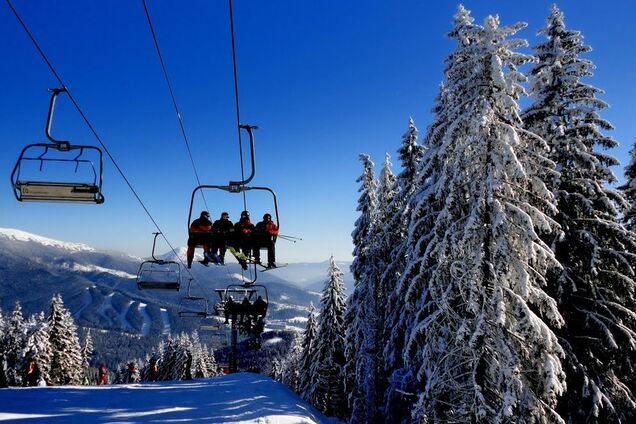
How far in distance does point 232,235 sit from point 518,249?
8709 millimetres

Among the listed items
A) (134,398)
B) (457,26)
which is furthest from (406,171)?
(134,398)

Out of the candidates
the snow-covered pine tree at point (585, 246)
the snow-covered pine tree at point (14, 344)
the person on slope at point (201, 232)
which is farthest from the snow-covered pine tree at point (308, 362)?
the snow-covered pine tree at point (14, 344)

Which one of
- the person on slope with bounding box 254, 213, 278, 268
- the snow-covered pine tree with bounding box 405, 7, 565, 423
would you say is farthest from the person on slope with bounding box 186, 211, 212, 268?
the snow-covered pine tree with bounding box 405, 7, 565, 423

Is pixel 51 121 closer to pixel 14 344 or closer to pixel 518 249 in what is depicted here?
pixel 518 249

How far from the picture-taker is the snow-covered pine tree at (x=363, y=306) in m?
21.6

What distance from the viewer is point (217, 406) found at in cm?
1302

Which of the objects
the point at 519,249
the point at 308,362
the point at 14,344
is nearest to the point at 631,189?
the point at 519,249

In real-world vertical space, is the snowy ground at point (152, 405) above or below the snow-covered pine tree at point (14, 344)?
above

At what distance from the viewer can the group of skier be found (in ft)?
40.1

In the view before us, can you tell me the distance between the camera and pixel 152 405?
13.1 metres

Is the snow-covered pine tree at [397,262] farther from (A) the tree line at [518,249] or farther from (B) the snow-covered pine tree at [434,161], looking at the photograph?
(B) the snow-covered pine tree at [434,161]

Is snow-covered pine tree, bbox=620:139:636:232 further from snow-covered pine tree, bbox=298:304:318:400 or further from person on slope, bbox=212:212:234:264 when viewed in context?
snow-covered pine tree, bbox=298:304:318:400

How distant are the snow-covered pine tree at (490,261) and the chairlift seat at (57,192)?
30.1 ft

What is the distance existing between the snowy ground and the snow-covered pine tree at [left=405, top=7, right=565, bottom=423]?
4.80m
